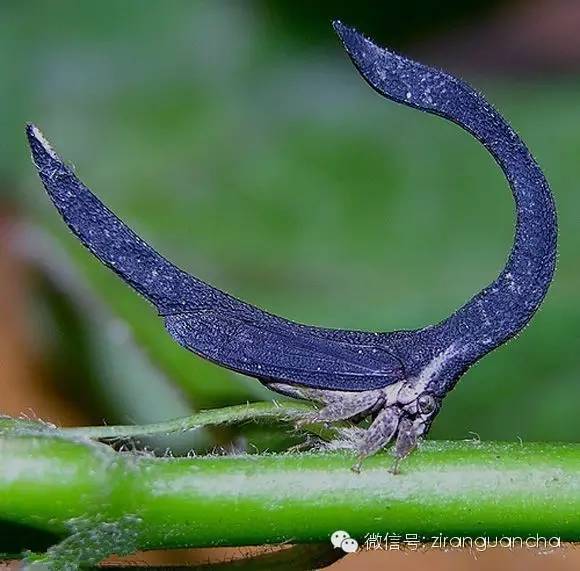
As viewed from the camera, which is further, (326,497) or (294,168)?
(294,168)

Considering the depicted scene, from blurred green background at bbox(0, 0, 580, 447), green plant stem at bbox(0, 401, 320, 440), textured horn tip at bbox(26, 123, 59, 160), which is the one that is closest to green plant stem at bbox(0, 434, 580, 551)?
green plant stem at bbox(0, 401, 320, 440)

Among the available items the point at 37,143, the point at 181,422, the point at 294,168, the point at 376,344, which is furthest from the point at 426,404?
the point at 294,168

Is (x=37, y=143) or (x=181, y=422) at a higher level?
(x=37, y=143)

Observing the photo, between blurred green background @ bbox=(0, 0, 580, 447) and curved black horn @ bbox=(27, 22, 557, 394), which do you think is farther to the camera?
blurred green background @ bbox=(0, 0, 580, 447)

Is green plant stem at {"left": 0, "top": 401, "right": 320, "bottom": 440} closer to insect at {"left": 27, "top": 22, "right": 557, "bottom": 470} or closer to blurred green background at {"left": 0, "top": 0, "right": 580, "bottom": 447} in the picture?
insect at {"left": 27, "top": 22, "right": 557, "bottom": 470}

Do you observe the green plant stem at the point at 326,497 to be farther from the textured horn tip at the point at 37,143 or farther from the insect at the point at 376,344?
the textured horn tip at the point at 37,143

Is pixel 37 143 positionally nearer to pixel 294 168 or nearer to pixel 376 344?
pixel 376 344

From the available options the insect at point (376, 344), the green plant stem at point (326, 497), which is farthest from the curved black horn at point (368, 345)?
the green plant stem at point (326, 497)
